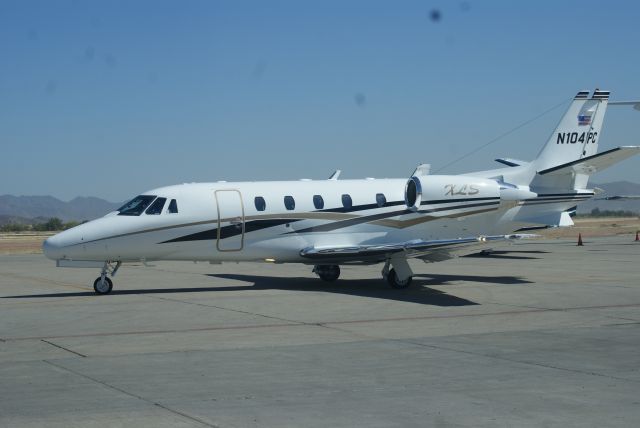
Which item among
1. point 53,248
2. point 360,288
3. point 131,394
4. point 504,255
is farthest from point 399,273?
point 504,255

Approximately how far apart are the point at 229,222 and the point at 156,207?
1.80 meters

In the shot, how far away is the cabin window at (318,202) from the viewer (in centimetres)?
2222

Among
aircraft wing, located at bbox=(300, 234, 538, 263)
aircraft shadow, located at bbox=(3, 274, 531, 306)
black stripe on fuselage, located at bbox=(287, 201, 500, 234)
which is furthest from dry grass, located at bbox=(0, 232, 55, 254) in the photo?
aircraft wing, located at bbox=(300, 234, 538, 263)

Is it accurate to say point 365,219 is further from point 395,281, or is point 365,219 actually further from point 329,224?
point 395,281

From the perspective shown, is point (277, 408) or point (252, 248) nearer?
A: point (277, 408)

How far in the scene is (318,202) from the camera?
2230cm

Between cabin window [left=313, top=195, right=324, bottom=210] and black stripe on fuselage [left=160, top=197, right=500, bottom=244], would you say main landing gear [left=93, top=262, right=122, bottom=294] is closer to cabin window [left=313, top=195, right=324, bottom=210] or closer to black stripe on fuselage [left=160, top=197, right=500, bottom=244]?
black stripe on fuselage [left=160, top=197, right=500, bottom=244]

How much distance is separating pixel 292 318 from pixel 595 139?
15.0 m

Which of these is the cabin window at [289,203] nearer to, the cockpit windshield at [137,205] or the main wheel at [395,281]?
the main wheel at [395,281]

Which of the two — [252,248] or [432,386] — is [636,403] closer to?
[432,386]

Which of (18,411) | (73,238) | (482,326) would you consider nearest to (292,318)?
(482,326)

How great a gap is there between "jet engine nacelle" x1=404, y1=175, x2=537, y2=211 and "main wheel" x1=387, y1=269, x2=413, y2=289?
2022 millimetres

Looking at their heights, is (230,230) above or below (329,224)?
below

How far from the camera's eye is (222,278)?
2578 centimetres
